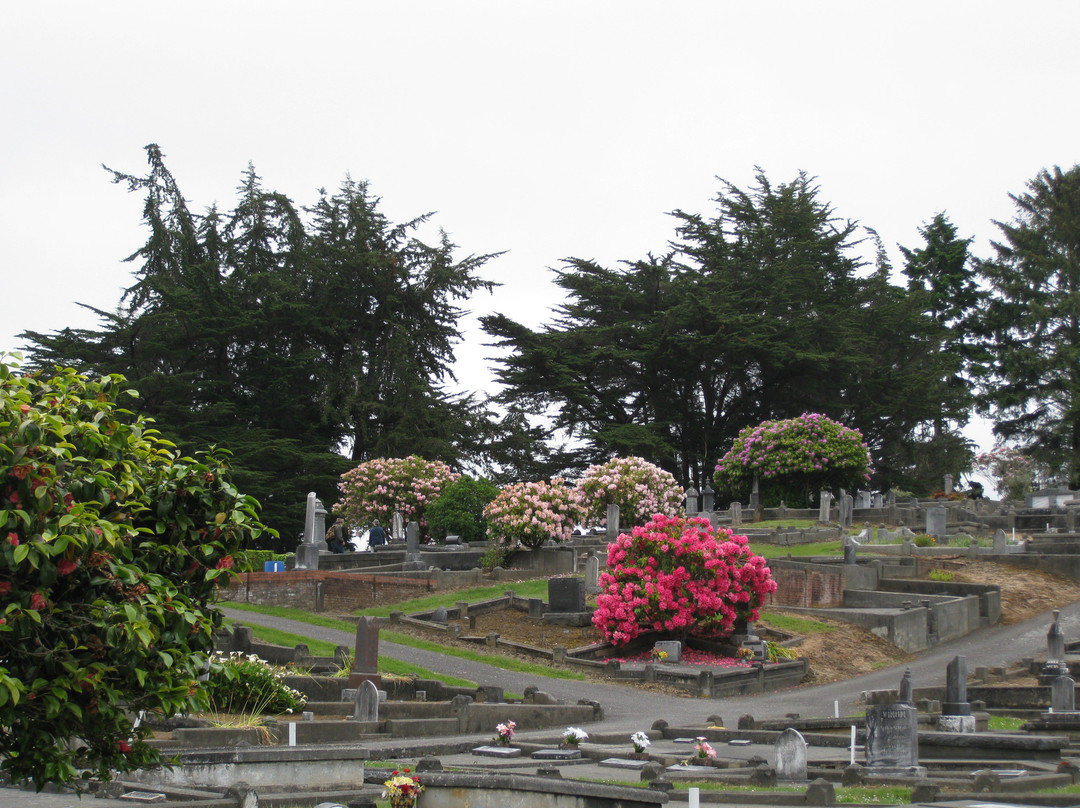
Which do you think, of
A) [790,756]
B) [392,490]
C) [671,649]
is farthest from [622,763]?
[392,490]

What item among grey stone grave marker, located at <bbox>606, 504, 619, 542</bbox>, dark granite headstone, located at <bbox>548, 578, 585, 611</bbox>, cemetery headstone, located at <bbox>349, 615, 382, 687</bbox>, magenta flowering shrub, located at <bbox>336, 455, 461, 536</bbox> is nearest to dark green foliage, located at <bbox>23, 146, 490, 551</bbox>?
magenta flowering shrub, located at <bbox>336, 455, 461, 536</bbox>

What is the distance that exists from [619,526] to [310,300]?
2187cm

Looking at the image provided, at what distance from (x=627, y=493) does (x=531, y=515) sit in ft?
21.5

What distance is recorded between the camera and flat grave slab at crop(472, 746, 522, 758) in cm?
1370

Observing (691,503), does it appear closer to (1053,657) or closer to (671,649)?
(671,649)

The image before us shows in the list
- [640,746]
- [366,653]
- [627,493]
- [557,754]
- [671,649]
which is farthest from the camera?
[627,493]

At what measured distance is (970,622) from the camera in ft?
98.2

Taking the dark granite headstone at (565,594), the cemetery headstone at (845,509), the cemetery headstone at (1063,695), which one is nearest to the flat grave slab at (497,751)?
the cemetery headstone at (1063,695)

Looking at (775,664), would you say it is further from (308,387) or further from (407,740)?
(308,387)

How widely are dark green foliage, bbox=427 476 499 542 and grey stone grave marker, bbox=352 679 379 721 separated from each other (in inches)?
806

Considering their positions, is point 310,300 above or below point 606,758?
above

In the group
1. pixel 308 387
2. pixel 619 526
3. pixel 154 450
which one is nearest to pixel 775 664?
pixel 619 526

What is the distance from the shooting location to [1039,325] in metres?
61.5

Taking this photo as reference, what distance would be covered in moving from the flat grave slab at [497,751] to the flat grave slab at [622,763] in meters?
1.03
